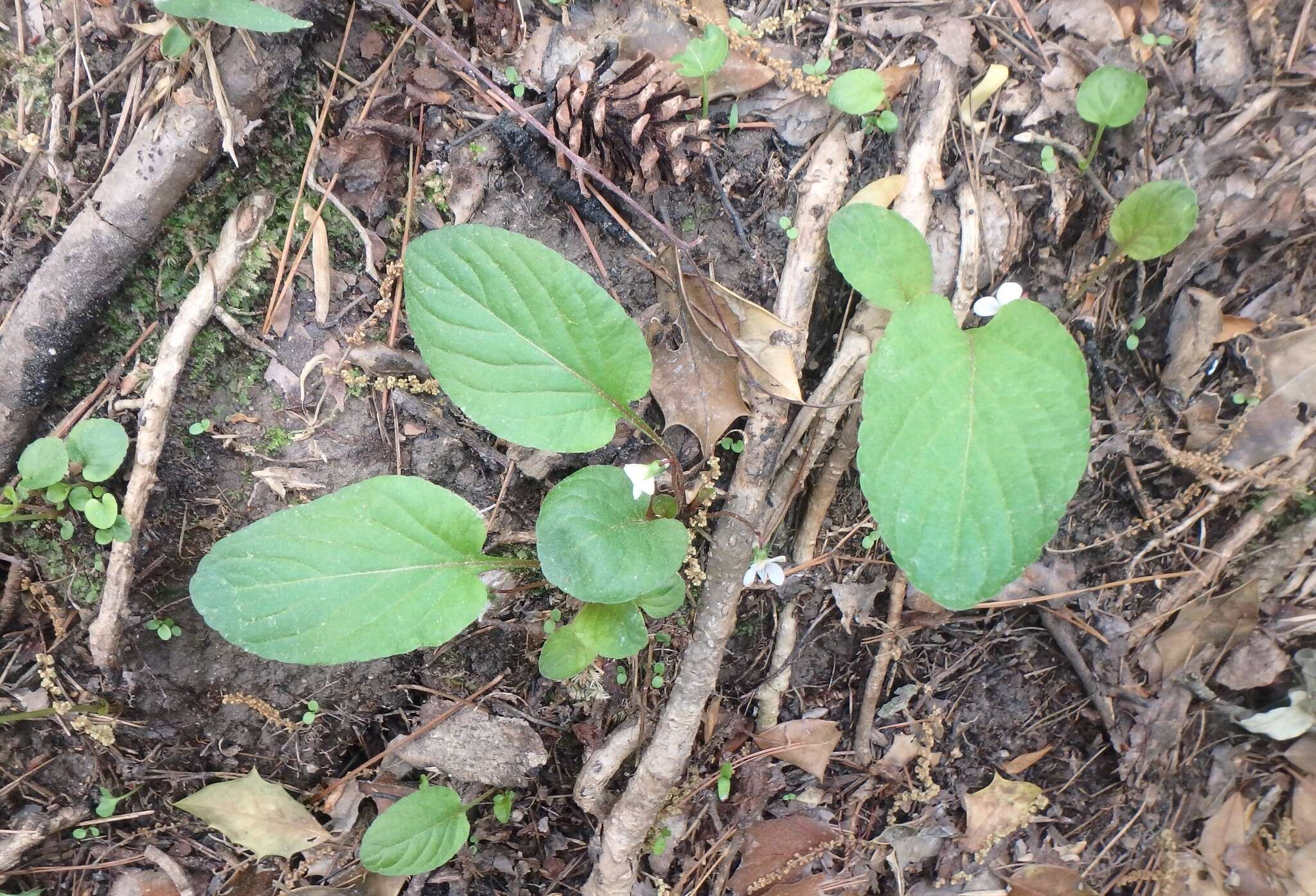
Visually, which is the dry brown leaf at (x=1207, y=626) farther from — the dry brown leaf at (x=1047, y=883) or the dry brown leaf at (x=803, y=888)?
the dry brown leaf at (x=803, y=888)

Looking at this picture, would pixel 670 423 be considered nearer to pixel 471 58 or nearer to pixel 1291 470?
pixel 471 58

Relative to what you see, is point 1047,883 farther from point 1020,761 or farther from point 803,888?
point 803,888

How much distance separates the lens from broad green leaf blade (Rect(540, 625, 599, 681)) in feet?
6.11

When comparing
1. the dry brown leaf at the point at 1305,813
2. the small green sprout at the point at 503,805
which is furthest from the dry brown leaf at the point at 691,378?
the dry brown leaf at the point at 1305,813

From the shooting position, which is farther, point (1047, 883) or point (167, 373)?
point (1047, 883)

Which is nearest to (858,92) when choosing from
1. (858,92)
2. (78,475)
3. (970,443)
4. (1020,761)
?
(858,92)

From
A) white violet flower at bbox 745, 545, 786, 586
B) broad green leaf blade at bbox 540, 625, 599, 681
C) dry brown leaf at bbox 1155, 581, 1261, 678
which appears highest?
white violet flower at bbox 745, 545, 786, 586

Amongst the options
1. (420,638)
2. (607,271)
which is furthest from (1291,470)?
(420,638)

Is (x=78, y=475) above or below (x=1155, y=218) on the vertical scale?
below

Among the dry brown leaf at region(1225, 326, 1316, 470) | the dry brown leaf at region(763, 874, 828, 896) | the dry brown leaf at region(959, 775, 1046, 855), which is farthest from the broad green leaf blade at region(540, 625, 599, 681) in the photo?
the dry brown leaf at region(1225, 326, 1316, 470)

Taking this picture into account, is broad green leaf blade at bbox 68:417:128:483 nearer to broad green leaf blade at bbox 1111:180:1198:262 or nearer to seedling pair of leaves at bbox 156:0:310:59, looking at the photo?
seedling pair of leaves at bbox 156:0:310:59

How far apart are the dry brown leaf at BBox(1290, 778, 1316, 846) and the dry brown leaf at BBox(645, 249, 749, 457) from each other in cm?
234

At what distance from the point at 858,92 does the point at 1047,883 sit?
8.29ft

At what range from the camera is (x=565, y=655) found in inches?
73.3
